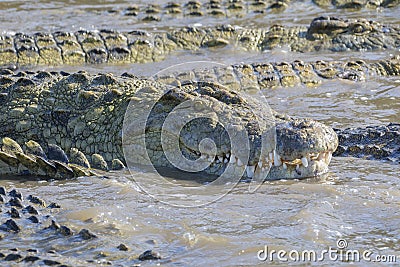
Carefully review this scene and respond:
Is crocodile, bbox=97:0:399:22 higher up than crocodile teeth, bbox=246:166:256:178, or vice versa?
crocodile, bbox=97:0:399:22

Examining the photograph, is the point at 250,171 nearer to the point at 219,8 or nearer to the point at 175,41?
the point at 175,41

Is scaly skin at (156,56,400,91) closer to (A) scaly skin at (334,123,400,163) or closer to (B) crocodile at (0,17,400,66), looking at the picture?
(B) crocodile at (0,17,400,66)

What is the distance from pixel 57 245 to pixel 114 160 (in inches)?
62.4

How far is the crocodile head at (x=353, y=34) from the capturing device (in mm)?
10406

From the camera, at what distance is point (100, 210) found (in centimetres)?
435


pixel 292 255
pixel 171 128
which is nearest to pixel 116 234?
pixel 292 255

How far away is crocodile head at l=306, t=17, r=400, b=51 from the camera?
1041 cm

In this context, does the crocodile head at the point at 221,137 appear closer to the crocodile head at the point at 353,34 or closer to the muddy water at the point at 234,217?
the muddy water at the point at 234,217
